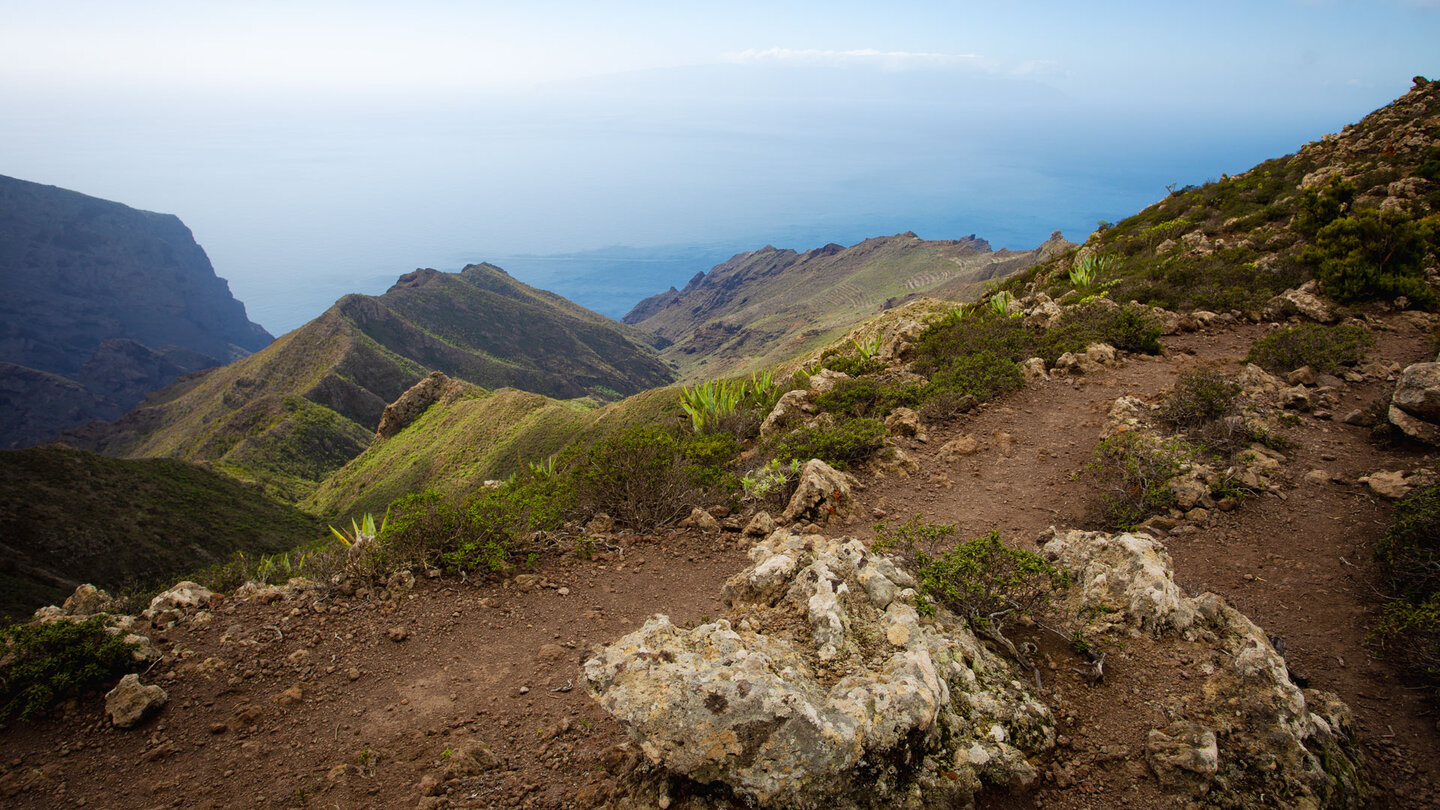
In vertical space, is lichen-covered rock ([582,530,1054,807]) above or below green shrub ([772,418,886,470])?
above

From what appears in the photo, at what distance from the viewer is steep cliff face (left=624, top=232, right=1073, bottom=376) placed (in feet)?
256

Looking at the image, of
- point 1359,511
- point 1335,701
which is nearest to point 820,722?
point 1335,701

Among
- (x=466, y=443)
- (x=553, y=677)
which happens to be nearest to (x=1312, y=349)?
(x=553, y=677)

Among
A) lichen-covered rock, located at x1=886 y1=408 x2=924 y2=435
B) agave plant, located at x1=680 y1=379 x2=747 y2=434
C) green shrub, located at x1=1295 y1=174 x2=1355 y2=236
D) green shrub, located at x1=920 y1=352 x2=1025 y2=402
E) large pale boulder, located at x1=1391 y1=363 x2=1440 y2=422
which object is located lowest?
agave plant, located at x1=680 y1=379 x2=747 y2=434

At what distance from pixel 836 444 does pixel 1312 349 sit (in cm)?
627

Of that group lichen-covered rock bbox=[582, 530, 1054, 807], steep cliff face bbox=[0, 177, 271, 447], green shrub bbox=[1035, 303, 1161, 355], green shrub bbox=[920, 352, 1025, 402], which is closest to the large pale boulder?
green shrub bbox=[920, 352, 1025, 402]

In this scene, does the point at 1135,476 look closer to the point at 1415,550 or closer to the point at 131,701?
the point at 1415,550

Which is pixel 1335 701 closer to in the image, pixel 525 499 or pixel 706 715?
pixel 706 715

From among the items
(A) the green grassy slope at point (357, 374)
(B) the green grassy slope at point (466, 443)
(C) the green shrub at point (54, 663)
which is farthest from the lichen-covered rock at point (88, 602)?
(A) the green grassy slope at point (357, 374)

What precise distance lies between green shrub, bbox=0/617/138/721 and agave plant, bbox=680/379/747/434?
20.8 ft

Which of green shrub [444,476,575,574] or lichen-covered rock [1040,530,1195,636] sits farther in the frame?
green shrub [444,476,575,574]

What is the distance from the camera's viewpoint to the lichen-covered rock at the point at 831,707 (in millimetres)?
2553

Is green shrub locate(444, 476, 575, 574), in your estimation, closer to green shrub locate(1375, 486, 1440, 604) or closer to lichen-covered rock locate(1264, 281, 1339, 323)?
green shrub locate(1375, 486, 1440, 604)

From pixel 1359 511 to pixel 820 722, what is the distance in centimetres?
549
